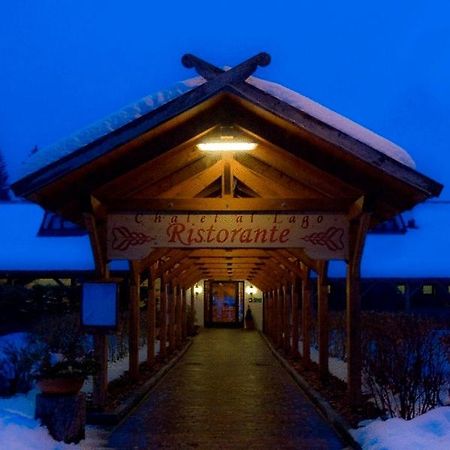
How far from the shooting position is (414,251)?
36.6m

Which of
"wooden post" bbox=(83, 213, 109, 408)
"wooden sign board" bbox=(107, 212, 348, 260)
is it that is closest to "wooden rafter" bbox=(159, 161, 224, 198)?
"wooden sign board" bbox=(107, 212, 348, 260)

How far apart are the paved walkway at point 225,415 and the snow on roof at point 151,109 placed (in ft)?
11.6

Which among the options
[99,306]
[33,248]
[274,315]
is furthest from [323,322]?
[33,248]

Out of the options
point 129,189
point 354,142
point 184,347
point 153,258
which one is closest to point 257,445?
point 354,142

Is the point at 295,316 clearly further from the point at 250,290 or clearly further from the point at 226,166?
the point at 250,290

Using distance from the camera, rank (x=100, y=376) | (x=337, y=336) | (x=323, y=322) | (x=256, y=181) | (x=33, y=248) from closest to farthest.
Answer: (x=100, y=376)
(x=256, y=181)
(x=323, y=322)
(x=337, y=336)
(x=33, y=248)

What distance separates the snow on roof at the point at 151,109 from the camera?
10742 mm

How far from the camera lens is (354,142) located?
10.3m

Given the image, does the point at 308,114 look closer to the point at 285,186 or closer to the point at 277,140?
the point at 277,140

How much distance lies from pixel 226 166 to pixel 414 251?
82.8 ft

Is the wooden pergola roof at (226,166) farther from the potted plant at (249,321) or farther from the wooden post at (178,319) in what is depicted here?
the potted plant at (249,321)

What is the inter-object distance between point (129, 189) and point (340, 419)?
180 inches

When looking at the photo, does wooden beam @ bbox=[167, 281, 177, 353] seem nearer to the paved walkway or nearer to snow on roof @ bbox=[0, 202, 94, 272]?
the paved walkway

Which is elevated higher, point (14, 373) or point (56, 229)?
point (56, 229)
